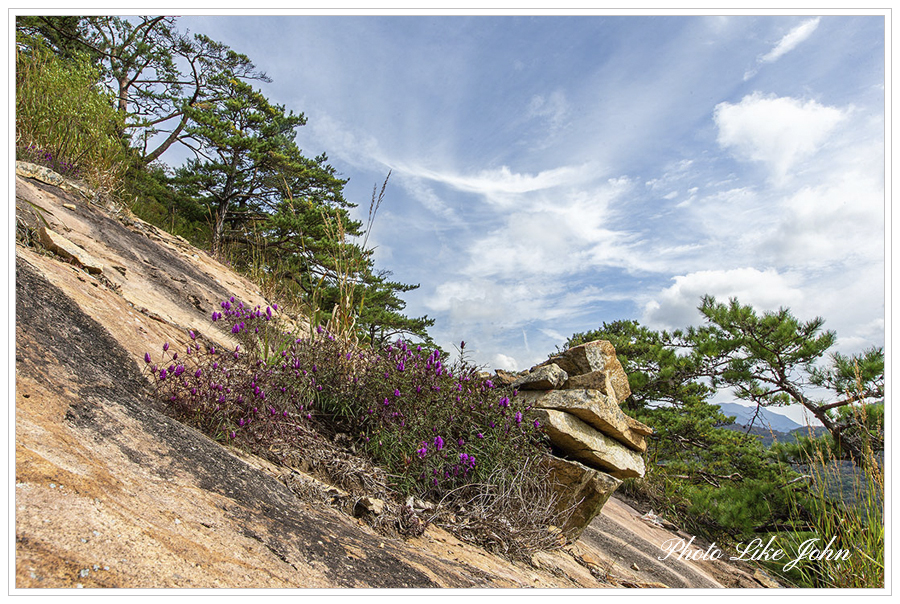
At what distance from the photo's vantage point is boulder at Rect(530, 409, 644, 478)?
3488mm

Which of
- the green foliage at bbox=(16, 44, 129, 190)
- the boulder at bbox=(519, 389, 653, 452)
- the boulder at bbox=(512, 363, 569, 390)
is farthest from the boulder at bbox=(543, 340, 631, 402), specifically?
the green foliage at bbox=(16, 44, 129, 190)

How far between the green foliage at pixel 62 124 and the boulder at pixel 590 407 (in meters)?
5.89

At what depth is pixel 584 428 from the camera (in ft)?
12.1

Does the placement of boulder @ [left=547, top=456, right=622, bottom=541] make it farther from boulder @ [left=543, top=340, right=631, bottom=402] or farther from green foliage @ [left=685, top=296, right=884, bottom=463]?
green foliage @ [left=685, top=296, right=884, bottom=463]

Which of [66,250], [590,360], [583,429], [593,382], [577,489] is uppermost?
[590,360]

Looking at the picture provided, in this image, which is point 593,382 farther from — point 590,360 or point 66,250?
point 66,250

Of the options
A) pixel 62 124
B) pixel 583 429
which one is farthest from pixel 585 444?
pixel 62 124

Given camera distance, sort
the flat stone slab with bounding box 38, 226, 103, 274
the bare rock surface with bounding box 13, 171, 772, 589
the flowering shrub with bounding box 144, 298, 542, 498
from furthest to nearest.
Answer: the flat stone slab with bounding box 38, 226, 103, 274, the flowering shrub with bounding box 144, 298, 542, 498, the bare rock surface with bounding box 13, 171, 772, 589

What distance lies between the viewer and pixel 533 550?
2.67 m

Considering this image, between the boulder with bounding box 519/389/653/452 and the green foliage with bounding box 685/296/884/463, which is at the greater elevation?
→ the green foliage with bounding box 685/296/884/463

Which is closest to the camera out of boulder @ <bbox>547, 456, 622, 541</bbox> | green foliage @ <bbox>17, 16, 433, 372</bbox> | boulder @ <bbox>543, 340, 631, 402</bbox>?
boulder @ <bbox>547, 456, 622, 541</bbox>

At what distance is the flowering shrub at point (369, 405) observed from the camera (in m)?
2.40

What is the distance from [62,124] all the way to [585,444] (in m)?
7.19
